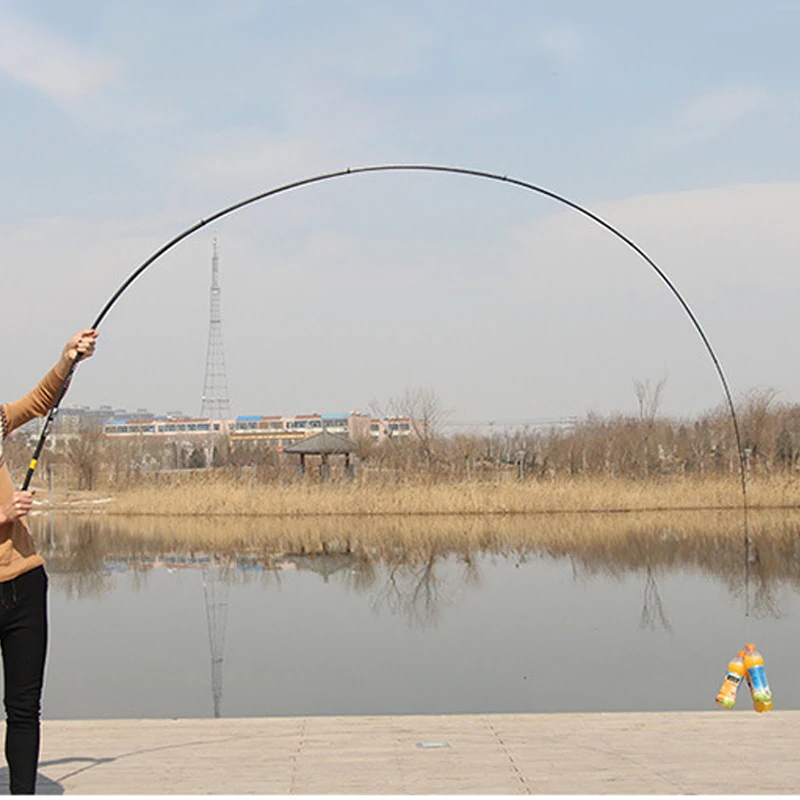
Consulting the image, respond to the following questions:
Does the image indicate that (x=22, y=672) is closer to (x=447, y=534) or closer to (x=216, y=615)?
(x=216, y=615)

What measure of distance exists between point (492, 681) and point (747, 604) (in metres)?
4.00

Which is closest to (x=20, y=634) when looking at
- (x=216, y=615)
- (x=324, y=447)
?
(x=216, y=615)

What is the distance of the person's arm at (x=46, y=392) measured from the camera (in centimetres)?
339

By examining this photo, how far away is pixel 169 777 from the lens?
4.07 m

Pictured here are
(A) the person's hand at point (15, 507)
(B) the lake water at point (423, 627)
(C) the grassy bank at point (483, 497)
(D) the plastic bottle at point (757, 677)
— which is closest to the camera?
(A) the person's hand at point (15, 507)

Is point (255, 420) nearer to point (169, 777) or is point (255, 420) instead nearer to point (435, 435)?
point (435, 435)

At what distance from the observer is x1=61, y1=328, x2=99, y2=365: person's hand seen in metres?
3.39

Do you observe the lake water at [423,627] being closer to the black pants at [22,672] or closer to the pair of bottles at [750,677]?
the pair of bottles at [750,677]

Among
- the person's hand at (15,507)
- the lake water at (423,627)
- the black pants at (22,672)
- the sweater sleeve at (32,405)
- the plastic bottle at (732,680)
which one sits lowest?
the lake water at (423,627)

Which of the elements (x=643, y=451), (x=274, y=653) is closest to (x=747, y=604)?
(x=274, y=653)

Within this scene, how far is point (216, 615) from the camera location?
410 inches

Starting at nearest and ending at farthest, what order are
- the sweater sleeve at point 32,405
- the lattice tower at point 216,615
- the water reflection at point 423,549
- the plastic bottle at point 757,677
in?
the sweater sleeve at point 32,405 < the plastic bottle at point 757,677 < the lattice tower at point 216,615 < the water reflection at point 423,549

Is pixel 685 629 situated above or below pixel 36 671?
below

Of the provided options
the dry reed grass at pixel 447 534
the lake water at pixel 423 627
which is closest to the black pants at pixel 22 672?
the lake water at pixel 423 627
